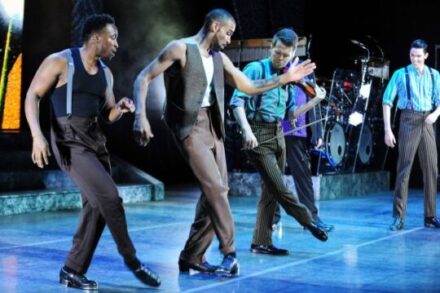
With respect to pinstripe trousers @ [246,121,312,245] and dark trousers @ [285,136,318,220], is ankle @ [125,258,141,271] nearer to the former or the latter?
pinstripe trousers @ [246,121,312,245]

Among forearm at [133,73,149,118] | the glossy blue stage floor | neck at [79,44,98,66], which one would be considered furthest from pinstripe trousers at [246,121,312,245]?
neck at [79,44,98,66]

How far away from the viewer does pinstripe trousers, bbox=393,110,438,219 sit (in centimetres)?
875

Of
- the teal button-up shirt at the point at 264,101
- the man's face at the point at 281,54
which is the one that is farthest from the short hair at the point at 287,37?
the teal button-up shirt at the point at 264,101

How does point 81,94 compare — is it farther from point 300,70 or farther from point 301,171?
point 301,171

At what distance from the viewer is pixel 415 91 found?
8.80 m

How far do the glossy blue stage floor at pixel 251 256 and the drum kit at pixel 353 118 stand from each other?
1945 mm

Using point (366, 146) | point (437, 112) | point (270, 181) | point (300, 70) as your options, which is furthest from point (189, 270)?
point (366, 146)

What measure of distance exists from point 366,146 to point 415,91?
5.07 m

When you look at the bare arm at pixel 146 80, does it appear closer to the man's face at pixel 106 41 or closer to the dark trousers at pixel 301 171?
the man's face at pixel 106 41

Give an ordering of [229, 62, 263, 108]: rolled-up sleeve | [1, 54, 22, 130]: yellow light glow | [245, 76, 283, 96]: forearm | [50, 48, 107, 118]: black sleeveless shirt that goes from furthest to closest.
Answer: [1, 54, 22, 130]: yellow light glow < [229, 62, 263, 108]: rolled-up sleeve < [245, 76, 283, 96]: forearm < [50, 48, 107, 118]: black sleeveless shirt

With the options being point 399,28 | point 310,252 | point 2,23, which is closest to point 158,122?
point 2,23

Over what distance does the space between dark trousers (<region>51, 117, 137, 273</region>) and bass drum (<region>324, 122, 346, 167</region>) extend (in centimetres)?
710

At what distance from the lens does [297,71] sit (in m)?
5.69

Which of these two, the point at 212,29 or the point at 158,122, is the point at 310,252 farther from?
the point at 158,122
